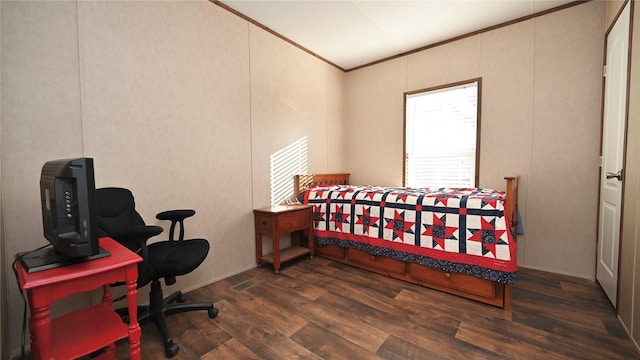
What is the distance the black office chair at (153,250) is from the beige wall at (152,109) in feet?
0.60

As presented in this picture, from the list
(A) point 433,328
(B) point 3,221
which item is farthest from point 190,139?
(A) point 433,328

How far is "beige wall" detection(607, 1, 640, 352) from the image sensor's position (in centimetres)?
155

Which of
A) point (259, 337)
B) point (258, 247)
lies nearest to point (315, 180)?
point (258, 247)

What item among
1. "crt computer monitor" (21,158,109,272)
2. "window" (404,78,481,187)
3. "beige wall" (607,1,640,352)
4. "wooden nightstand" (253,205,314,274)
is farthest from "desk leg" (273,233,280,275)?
"beige wall" (607,1,640,352)

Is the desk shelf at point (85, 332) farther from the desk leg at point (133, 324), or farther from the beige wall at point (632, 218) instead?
the beige wall at point (632, 218)

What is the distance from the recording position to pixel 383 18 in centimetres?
272

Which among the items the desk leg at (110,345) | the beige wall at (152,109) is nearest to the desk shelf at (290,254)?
the beige wall at (152,109)

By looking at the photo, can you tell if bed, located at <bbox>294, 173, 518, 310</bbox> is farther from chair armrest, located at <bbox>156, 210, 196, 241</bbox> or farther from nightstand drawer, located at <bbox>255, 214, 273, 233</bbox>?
chair armrest, located at <bbox>156, 210, 196, 241</bbox>

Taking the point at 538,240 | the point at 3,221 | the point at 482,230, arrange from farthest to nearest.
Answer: the point at 538,240
the point at 482,230
the point at 3,221

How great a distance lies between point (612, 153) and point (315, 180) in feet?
9.01

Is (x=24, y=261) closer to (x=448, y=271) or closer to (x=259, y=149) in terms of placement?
(x=259, y=149)

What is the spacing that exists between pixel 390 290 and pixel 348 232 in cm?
71

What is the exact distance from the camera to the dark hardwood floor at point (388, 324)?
1505 millimetres

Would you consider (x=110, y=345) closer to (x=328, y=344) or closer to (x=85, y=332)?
(x=85, y=332)
